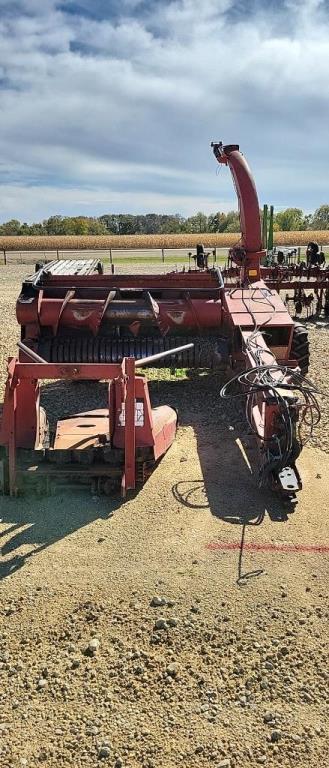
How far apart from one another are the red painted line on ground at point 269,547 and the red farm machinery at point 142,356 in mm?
518

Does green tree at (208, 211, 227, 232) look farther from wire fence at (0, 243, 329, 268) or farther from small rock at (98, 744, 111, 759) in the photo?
small rock at (98, 744, 111, 759)

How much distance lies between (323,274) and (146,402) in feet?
31.5

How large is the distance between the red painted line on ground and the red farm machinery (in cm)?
52

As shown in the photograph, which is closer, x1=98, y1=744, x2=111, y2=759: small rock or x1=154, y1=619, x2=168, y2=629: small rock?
x1=98, y1=744, x2=111, y2=759: small rock

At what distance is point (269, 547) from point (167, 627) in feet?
3.33

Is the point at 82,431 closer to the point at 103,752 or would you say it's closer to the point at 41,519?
the point at 41,519

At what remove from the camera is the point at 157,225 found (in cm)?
6347

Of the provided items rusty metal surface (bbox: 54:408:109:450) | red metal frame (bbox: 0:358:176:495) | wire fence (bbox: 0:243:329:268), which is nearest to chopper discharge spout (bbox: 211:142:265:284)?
rusty metal surface (bbox: 54:408:109:450)

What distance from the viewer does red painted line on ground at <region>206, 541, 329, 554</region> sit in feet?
12.7

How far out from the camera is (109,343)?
280 inches

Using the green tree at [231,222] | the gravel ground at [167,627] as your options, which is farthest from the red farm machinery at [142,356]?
the green tree at [231,222]

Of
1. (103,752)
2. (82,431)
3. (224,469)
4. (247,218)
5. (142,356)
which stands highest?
(247,218)

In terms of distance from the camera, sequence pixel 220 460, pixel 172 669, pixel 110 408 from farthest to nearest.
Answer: pixel 220 460, pixel 110 408, pixel 172 669

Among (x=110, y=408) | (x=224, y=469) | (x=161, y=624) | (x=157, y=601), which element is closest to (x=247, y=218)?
(x=224, y=469)
